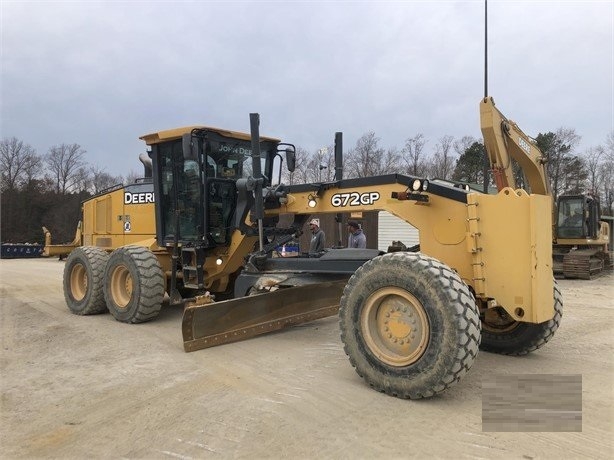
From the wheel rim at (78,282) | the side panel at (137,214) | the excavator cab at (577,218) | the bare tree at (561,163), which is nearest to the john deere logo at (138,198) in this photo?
the side panel at (137,214)

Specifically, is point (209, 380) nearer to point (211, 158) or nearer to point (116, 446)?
point (116, 446)

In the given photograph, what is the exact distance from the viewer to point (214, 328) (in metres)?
5.82

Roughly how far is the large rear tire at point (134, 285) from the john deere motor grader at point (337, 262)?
2 centimetres

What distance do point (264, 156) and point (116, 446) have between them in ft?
18.1

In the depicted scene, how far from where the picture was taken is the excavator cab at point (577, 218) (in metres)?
18.0

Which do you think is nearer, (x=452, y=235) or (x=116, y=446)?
(x=116, y=446)

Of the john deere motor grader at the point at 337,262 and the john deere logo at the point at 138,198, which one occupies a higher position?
the john deere logo at the point at 138,198

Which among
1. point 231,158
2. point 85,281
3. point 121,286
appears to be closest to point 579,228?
point 231,158

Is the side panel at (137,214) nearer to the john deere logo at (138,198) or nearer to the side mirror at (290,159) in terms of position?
the john deere logo at (138,198)

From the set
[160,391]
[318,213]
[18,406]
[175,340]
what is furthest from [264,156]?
[18,406]

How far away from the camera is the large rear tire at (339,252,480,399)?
3822mm

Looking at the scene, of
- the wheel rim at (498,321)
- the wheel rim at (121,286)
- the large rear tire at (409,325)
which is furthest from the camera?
the wheel rim at (121,286)

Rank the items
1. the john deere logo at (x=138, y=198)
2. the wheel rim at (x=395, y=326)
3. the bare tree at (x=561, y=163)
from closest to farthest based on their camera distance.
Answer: the wheel rim at (x=395, y=326), the john deere logo at (x=138, y=198), the bare tree at (x=561, y=163)

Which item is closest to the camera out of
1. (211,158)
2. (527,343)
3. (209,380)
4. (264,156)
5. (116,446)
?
(116,446)
